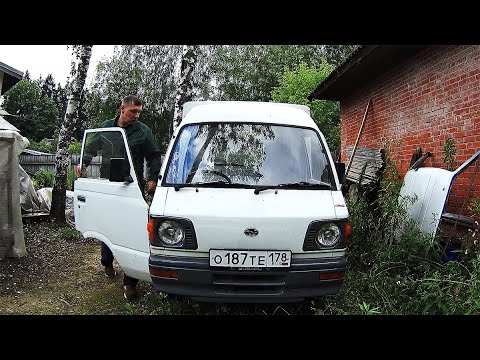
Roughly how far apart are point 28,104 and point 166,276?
172 feet

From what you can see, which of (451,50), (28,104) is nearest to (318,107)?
(451,50)

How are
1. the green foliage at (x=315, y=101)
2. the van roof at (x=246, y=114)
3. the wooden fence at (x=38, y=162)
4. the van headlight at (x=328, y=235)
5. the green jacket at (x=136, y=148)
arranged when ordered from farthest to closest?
the green foliage at (x=315, y=101) < the wooden fence at (x=38, y=162) < the green jacket at (x=136, y=148) < the van roof at (x=246, y=114) < the van headlight at (x=328, y=235)

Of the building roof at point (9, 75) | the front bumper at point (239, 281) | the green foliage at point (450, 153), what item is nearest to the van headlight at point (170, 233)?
the front bumper at point (239, 281)

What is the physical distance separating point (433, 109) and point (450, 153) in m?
0.98

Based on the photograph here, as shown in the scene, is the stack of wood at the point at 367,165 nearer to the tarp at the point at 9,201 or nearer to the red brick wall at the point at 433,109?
the red brick wall at the point at 433,109

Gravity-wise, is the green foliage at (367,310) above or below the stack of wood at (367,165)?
below

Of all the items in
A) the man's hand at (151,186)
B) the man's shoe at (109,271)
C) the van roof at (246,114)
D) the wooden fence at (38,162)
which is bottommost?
the wooden fence at (38,162)

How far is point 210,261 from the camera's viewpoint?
130 inches

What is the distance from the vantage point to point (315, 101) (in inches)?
854

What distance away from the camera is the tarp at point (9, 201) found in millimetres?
5688

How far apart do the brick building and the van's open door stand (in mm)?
3816

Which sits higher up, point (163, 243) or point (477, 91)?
point (477, 91)

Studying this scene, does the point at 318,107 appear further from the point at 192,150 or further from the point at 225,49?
the point at 192,150

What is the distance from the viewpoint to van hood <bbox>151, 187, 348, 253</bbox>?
3.31 metres
